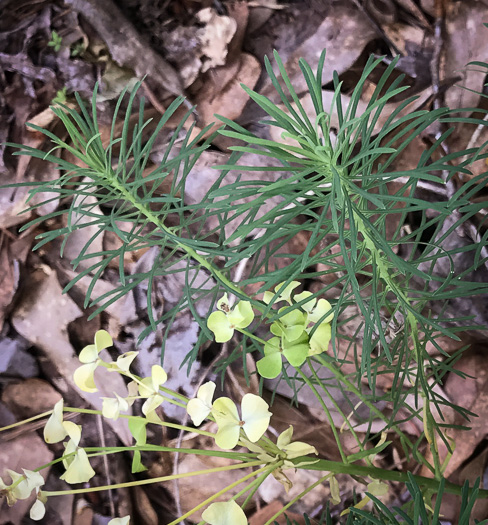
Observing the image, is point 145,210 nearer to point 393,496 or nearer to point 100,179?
point 100,179

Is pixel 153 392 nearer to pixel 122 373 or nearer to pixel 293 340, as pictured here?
pixel 122 373

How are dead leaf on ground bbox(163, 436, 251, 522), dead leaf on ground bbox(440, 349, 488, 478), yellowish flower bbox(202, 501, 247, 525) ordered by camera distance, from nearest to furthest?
yellowish flower bbox(202, 501, 247, 525)
dead leaf on ground bbox(440, 349, 488, 478)
dead leaf on ground bbox(163, 436, 251, 522)

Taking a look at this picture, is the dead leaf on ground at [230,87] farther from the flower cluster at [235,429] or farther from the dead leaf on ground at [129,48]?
the flower cluster at [235,429]

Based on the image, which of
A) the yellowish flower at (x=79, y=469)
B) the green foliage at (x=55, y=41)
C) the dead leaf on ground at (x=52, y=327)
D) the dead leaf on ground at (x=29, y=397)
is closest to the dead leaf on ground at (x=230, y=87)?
the green foliage at (x=55, y=41)

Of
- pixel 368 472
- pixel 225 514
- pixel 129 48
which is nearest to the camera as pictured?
pixel 225 514

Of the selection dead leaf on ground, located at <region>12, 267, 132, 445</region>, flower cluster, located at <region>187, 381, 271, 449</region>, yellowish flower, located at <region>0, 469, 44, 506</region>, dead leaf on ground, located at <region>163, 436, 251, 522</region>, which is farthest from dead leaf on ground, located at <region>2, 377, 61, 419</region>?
flower cluster, located at <region>187, 381, 271, 449</region>

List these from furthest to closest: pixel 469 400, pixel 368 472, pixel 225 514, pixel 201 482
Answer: pixel 201 482
pixel 469 400
pixel 368 472
pixel 225 514

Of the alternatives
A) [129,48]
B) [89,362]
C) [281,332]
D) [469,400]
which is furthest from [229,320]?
[129,48]

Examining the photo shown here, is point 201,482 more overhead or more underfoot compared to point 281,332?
more underfoot

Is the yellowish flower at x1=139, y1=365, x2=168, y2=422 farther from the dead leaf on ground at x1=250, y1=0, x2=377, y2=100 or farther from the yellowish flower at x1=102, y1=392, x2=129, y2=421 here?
the dead leaf on ground at x1=250, y1=0, x2=377, y2=100
